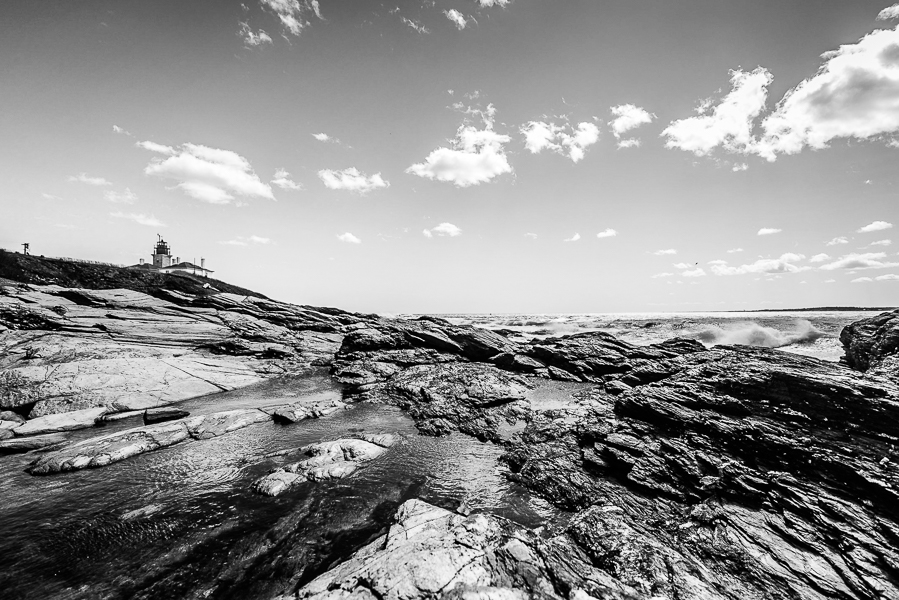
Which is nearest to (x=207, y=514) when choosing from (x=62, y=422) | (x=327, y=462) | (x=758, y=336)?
(x=327, y=462)

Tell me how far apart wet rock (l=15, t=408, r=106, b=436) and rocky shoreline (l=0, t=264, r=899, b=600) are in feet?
0.26

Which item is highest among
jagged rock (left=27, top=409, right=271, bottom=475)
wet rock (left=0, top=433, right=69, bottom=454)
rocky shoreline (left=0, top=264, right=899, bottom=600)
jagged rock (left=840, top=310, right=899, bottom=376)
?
jagged rock (left=840, top=310, right=899, bottom=376)

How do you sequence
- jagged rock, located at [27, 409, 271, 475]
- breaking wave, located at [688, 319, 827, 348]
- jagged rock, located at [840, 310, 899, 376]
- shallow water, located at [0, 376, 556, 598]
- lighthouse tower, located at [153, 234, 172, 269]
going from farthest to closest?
lighthouse tower, located at [153, 234, 172, 269], breaking wave, located at [688, 319, 827, 348], jagged rock, located at [840, 310, 899, 376], jagged rock, located at [27, 409, 271, 475], shallow water, located at [0, 376, 556, 598]

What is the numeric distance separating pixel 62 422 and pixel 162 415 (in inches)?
155

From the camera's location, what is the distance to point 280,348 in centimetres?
3186

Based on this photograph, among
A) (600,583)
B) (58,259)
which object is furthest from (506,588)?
(58,259)

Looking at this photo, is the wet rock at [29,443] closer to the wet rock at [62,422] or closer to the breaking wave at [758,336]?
the wet rock at [62,422]

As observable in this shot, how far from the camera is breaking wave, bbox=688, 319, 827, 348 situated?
1849 inches

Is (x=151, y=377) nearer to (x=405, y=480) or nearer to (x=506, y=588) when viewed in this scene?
(x=405, y=480)

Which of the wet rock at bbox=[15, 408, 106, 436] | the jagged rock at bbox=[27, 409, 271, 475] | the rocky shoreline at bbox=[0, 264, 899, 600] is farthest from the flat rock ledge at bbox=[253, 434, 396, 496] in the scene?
the wet rock at bbox=[15, 408, 106, 436]

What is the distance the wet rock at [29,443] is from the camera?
13.1 metres

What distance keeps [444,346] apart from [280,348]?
53.6 ft

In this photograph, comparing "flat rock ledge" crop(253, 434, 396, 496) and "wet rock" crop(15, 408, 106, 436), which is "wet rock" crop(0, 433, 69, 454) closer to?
"wet rock" crop(15, 408, 106, 436)

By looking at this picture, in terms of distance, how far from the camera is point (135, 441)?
44.2 feet
